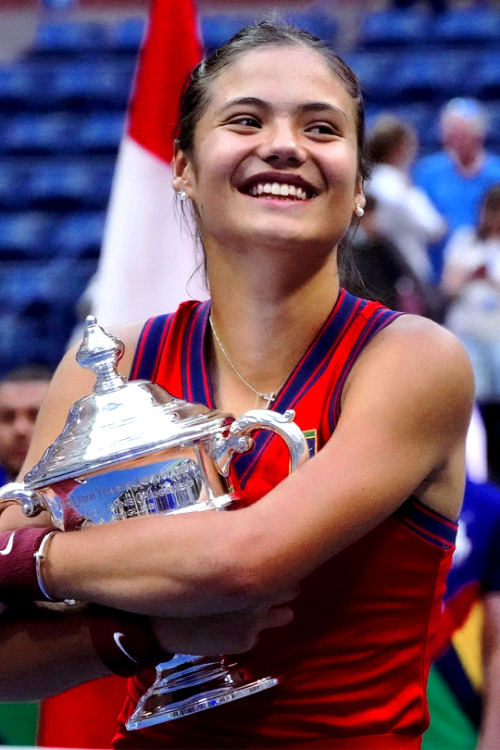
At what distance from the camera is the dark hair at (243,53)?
163 cm

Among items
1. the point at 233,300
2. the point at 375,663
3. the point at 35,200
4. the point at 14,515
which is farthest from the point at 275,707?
the point at 35,200

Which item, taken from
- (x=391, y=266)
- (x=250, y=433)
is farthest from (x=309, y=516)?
(x=391, y=266)

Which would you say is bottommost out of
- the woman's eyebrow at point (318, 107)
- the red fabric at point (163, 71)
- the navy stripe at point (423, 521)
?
the navy stripe at point (423, 521)

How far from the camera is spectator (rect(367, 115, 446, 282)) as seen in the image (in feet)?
17.1

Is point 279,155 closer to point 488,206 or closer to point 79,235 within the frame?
point 488,206

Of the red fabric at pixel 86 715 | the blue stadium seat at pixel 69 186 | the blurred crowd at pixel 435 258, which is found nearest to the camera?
the red fabric at pixel 86 715

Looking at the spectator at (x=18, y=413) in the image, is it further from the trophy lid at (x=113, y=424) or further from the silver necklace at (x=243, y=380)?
the trophy lid at (x=113, y=424)

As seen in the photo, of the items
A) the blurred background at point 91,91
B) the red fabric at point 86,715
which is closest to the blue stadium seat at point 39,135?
the blurred background at point 91,91

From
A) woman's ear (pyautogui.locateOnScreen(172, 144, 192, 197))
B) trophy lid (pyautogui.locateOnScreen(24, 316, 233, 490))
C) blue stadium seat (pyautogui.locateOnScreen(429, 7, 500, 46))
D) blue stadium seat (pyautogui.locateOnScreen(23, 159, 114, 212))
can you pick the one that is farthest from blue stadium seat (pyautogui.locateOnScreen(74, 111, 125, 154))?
trophy lid (pyautogui.locateOnScreen(24, 316, 233, 490))

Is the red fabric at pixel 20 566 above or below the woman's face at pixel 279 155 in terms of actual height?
below

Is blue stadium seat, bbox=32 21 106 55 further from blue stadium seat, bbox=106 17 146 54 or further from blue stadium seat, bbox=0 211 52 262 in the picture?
blue stadium seat, bbox=0 211 52 262

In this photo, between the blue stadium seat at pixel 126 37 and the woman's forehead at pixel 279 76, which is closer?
the woman's forehead at pixel 279 76

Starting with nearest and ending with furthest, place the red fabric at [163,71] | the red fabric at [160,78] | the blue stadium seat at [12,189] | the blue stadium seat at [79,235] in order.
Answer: the red fabric at [160,78]
the red fabric at [163,71]
the blue stadium seat at [79,235]
the blue stadium seat at [12,189]

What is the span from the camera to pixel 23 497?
4.67ft
